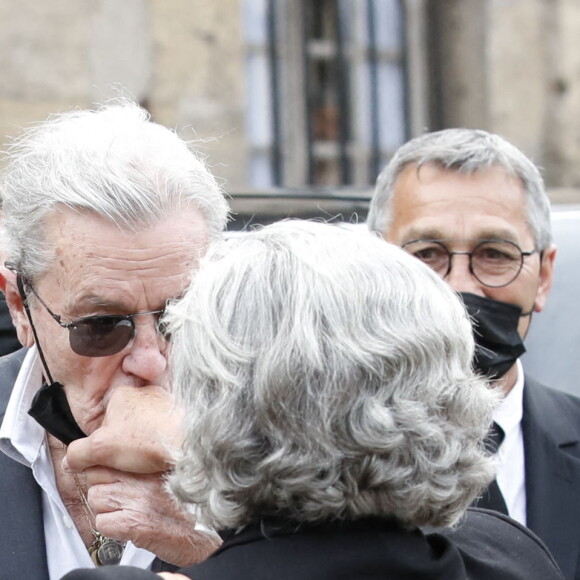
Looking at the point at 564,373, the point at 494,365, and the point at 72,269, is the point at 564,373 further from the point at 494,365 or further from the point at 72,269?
the point at 72,269

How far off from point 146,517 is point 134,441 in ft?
0.47

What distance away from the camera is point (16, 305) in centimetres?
269

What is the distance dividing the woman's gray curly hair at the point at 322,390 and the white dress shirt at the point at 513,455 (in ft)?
4.38

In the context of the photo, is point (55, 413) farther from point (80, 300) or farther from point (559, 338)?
point (559, 338)

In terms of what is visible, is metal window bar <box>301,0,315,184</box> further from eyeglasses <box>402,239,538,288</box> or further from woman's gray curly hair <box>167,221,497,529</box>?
woman's gray curly hair <box>167,221,497,529</box>

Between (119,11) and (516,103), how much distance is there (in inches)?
130

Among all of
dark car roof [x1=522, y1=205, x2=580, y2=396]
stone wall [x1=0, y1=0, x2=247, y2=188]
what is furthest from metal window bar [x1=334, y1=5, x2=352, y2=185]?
dark car roof [x1=522, y1=205, x2=580, y2=396]

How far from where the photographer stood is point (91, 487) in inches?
88.4

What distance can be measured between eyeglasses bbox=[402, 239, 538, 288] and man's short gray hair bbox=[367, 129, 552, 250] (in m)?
0.13

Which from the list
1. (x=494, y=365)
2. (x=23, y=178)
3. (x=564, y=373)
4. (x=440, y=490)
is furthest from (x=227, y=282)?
(x=564, y=373)

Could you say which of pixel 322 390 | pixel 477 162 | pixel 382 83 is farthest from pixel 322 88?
pixel 322 390

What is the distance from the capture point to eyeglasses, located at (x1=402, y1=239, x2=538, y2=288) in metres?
3.38

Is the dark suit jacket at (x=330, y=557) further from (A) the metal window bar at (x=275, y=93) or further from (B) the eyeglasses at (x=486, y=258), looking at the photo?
(A) the metal window bar at (x=275, y=93)

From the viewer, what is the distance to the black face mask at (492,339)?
315 centimetres
